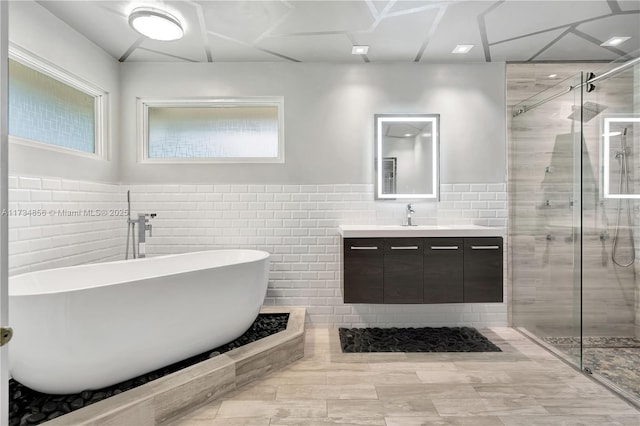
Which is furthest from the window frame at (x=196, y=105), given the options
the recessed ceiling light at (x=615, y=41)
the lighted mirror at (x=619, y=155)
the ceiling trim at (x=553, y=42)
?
the recessed ceiling light at (x=615, y=41)

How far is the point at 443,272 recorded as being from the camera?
9.25 feet

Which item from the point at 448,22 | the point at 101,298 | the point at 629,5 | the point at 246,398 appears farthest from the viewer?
the point at 448,22

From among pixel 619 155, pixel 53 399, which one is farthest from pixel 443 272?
pixel 53 399

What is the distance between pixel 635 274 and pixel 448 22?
241cm

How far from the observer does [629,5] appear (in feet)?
7.73

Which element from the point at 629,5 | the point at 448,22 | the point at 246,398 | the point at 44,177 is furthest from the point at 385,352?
the point at 629,5

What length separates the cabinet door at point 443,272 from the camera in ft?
9.26

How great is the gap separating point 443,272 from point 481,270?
0.32 m

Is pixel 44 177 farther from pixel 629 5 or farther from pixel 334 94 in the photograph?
pixel 629 5

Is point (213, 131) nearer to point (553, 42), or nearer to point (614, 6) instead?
point (553, 42)

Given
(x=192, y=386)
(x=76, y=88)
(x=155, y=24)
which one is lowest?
(x=192, y=386)

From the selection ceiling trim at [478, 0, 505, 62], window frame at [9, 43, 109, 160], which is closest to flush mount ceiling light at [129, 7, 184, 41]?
window frame at [9, 43, 109, 160]

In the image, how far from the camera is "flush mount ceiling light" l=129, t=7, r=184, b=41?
2371mm

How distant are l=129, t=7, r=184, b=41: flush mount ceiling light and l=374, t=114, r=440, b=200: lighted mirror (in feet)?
6.05
